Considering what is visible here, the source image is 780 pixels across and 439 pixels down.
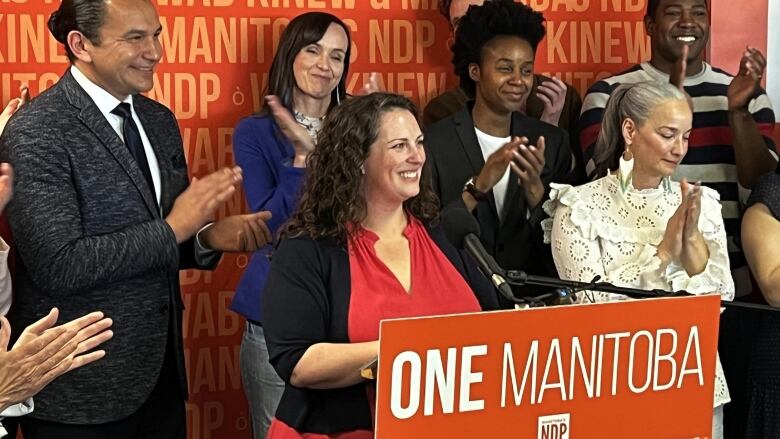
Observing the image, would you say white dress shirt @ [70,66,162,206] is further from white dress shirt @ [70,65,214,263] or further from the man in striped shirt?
the man in striped shirt

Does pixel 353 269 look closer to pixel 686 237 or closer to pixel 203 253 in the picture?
pixel 203 253

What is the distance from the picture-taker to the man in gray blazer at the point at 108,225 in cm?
287

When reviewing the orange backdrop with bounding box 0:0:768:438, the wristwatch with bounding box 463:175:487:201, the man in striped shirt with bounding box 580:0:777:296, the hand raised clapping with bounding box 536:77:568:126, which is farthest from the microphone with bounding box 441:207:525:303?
the orange backdrop with bounding box 0:0:768:438

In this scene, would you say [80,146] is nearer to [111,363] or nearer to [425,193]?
[111,363]

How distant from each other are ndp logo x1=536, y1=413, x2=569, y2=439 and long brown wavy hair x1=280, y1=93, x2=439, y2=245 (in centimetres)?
71

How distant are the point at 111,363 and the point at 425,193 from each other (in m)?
0.96

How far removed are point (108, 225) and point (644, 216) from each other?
155 centimetres

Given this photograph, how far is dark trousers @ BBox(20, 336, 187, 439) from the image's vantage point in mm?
2961

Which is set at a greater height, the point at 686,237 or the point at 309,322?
the point at 686,237

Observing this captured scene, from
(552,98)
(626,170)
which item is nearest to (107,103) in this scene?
(626,170)

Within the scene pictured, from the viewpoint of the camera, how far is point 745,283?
412 cm

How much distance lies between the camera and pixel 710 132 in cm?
415

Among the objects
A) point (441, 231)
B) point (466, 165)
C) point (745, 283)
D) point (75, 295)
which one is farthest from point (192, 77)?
point (745, 283)

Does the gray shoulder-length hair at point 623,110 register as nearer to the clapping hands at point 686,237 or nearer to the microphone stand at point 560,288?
the clapping hands at point 686,237
